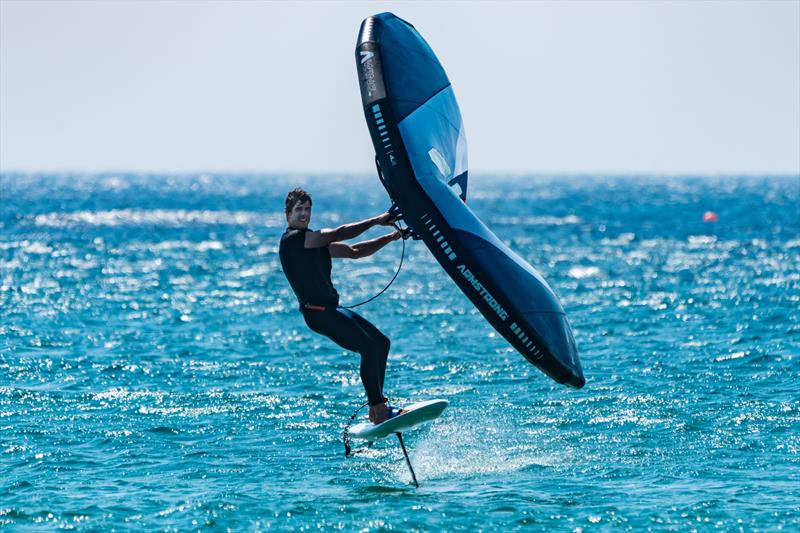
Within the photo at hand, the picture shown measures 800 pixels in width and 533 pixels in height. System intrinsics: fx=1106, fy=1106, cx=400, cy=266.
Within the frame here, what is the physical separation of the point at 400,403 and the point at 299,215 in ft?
21.9

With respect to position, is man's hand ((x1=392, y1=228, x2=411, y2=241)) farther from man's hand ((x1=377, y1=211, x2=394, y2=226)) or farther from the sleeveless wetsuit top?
the sleeveless wetsuit top

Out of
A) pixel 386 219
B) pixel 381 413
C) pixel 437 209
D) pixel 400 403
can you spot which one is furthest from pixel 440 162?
pixel 400 403

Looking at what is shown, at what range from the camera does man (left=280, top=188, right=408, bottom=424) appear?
12.0 meters

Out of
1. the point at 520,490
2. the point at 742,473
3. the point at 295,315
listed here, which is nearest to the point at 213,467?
the point at 520,490

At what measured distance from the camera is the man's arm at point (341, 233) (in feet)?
37.4

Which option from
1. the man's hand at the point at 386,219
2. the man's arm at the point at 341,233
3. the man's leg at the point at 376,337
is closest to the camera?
the man's arm at the point at 341,233

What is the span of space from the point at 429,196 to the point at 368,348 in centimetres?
189

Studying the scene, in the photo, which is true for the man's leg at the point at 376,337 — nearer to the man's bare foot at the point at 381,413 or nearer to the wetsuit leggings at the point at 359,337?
the wetsuit leggings at the point at 359,337

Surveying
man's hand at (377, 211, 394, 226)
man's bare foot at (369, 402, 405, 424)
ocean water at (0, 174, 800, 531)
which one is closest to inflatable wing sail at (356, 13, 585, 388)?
man's hand at (377, 211, 394, 226)

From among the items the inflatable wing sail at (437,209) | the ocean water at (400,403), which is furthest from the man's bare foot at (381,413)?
the inflatable wing sail at (437,209)

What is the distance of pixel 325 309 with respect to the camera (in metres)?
12.2

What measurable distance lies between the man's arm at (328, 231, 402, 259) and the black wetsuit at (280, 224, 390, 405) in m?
0.10

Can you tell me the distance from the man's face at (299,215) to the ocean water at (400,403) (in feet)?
10.2

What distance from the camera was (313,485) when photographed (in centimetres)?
1312
